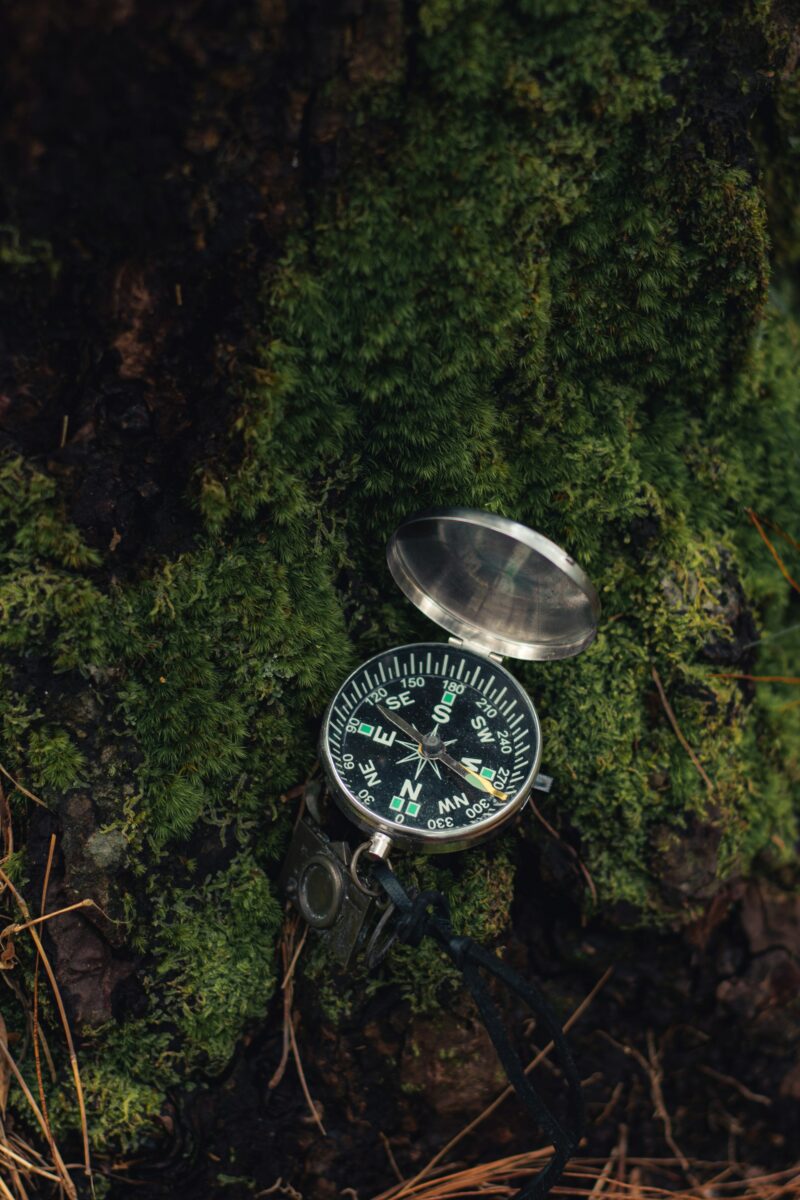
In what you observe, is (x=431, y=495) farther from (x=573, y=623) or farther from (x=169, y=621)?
(x=169, y=621)

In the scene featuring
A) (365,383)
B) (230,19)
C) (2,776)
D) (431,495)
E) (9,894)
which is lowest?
(9,894)

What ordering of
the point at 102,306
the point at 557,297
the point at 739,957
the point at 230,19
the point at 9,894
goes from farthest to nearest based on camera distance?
the point at 739,957 → the point at 557,297 → the point at 9,894 → the point at 102,306 → the point at 230,19

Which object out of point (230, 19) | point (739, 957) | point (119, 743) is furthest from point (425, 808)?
point (230, 19)

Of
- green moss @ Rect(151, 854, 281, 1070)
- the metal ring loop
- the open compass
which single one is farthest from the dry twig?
the metal ring loop

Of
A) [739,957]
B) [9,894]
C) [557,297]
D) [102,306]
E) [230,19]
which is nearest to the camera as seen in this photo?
[230,19]

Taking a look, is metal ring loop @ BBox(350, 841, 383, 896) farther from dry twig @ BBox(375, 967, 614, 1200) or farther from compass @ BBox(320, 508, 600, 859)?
dry twig @ BBox(375, 967, 614, 1200)

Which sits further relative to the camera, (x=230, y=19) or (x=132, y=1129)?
(x=132, y=1129)

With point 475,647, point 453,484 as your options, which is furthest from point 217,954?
point 453,484
